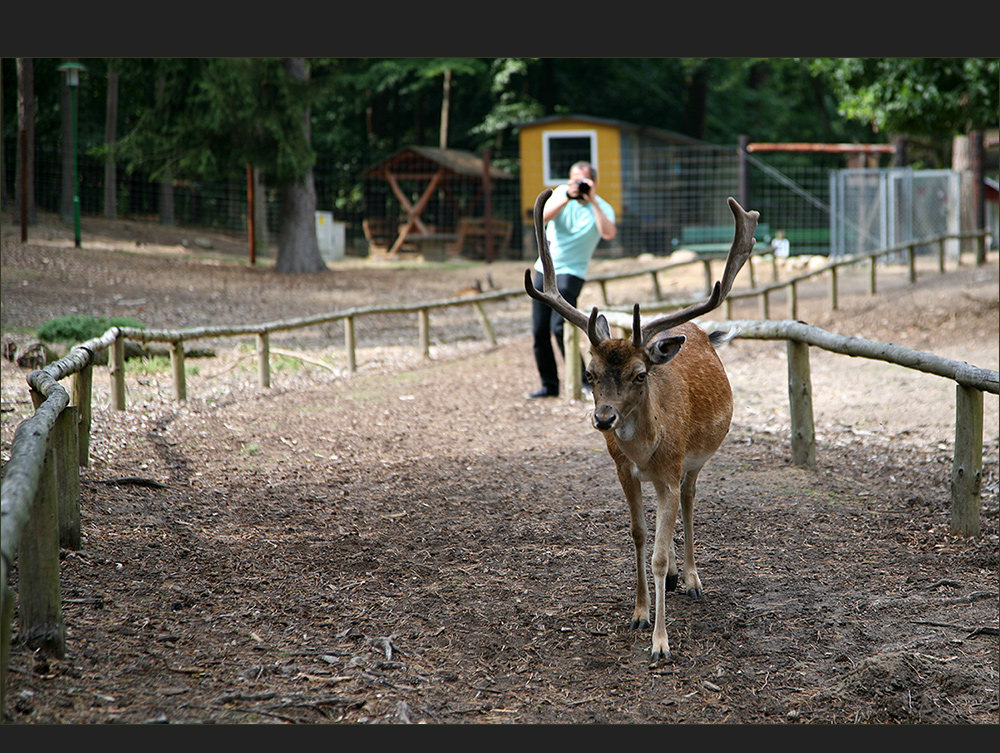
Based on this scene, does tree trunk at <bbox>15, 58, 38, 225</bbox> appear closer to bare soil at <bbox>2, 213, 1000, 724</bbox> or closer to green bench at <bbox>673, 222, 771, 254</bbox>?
bare soil at <bbox>2, 213, 1000, 724</bbox>

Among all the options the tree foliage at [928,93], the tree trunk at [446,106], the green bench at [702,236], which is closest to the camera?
the tree foliage at [928,93]

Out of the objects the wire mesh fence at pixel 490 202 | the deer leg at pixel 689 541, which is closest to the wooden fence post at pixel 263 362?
the deer leg at pixel 689 541

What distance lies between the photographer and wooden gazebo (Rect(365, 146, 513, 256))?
23859 mm

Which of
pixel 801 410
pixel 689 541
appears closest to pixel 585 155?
pixel 801 410

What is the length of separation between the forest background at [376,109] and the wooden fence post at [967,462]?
42.6 ft

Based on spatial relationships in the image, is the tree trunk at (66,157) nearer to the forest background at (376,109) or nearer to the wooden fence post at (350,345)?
the forest background at (376,109)

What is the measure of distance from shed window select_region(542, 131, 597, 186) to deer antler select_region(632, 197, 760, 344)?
20.1m

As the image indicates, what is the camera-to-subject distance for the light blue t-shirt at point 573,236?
7.51 meters

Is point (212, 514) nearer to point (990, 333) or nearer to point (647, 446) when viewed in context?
point (647, 446)

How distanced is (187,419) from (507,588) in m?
4.02

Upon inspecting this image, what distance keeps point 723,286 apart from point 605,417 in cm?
91

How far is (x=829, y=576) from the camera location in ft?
14.3

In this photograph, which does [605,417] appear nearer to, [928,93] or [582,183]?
[582,183]

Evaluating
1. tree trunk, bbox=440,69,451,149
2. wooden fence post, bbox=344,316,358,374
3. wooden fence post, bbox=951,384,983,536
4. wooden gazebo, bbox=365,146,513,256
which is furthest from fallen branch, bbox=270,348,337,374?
tree trunk, bbox=440,69,451,149
